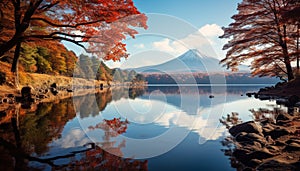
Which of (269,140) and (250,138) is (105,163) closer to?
(250,138)

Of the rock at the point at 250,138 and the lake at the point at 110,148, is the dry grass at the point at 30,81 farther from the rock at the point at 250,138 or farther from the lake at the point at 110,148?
the rock at the point at 250,138

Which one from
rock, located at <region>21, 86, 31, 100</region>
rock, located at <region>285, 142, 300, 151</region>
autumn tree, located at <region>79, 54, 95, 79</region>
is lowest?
rock, located at <region>285, 142, 300, 151</region>

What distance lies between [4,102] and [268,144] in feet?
59.4

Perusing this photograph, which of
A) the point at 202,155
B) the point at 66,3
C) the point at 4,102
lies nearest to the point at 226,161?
the point at 202,155

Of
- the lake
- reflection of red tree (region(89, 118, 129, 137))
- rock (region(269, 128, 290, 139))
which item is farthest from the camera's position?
reflection of red tree (region(89, 118, 129, 137))

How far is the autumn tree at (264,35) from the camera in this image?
1797 centimetres

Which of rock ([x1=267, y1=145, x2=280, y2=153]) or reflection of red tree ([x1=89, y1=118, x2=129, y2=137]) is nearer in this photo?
rock ([x1=267, y1=145, x2=280, y2=153])

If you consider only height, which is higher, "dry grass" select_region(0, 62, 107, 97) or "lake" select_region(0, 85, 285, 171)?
"dry grass" select_region(0, 62, 107, 97)

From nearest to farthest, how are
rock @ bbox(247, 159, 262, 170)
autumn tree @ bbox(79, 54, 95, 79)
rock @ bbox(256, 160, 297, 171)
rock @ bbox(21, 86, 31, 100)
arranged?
rock @ bbox(256, 160, 297, 171)
rock @ bbox(247, 159, 262, 170)
rock @ bbox(21, 86, 31, 100)
autumn tree @ bbox(79, 54, 95, 79)

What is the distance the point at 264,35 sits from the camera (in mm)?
18578

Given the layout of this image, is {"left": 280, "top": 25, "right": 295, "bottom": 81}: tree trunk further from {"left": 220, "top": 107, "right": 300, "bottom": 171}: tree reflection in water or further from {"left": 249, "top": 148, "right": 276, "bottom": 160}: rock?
{"left": 249, "top": 148, "right": 276, "bottom": 160}: rock

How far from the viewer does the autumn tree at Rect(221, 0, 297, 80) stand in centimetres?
1797

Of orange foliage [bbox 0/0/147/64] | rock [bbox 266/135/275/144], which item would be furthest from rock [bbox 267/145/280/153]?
orange foliage [bbox 0/0/147/64]

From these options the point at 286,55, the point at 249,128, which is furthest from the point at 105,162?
the point at 286,55
